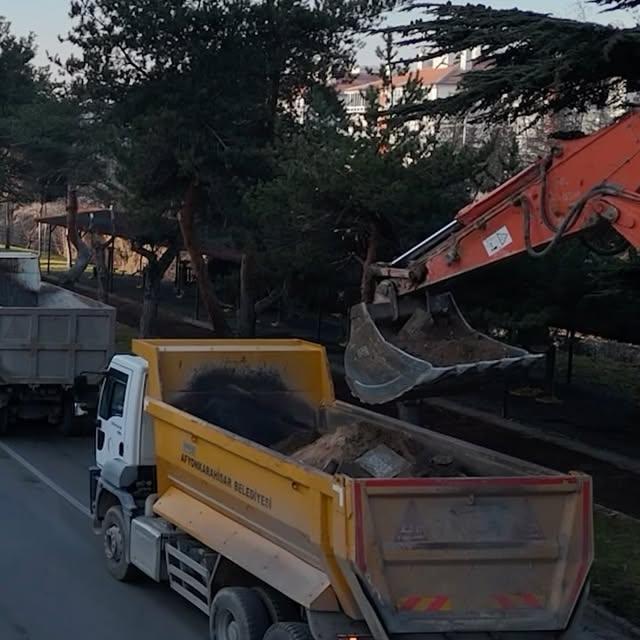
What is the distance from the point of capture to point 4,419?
19.4m

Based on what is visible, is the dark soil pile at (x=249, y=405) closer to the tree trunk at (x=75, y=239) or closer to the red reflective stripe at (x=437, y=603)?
the red reflective stripe at (x=437, y=603)

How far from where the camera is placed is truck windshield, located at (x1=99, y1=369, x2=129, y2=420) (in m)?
11.2

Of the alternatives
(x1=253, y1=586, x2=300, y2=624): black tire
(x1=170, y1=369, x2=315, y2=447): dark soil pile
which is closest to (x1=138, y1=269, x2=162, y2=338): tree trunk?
(x1=170, y1=369, x2=315, y2=447): dark soil pile

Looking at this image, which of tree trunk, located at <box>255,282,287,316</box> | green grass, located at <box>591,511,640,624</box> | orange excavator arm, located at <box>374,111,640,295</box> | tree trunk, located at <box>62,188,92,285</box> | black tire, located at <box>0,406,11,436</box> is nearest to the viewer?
orange excavator arm, located at <box>374,111,640,295</box>

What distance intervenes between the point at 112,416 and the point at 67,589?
166 cm

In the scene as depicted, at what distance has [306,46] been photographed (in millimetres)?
27156

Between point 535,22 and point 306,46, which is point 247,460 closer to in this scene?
point 535,22

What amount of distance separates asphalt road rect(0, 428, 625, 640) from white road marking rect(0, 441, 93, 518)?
0.5 inches

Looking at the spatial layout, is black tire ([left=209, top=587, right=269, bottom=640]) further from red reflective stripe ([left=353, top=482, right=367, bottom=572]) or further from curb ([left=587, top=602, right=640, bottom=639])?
curb ([left=587, top=602, right=640, bottom=639])

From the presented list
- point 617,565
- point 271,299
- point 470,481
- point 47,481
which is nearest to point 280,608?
point 470,481

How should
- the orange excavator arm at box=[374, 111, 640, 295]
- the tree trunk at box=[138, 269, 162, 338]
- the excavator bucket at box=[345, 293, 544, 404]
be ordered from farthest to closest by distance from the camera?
the tree trunk at box=[138, 269, 162, 338], the excavator bucket at box=[345, 293, 544, 404], the orange excavator arm at box=[374, 111, 640, 295]

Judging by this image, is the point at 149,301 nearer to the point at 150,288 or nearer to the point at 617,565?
the point at 150,288

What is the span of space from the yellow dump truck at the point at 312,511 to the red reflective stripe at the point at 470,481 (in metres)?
0.01

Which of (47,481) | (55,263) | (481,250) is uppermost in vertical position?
(481,250)
